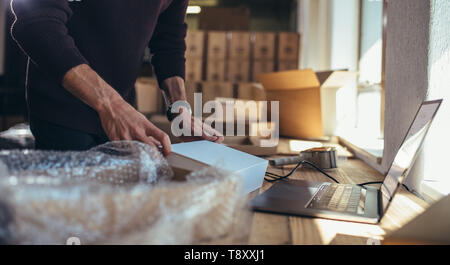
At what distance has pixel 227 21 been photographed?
4840mm

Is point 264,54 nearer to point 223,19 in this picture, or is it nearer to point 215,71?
point 215,71

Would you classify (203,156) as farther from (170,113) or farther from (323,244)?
(170,113)

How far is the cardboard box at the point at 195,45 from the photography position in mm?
3719

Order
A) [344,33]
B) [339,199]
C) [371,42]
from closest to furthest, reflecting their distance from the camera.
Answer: [339,199]
[371,42]
[344,33]

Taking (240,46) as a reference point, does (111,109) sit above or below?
below

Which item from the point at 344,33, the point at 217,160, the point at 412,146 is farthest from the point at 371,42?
the point at 217,160

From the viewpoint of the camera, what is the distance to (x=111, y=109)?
0.67m

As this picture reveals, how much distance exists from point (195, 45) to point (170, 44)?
2.50m

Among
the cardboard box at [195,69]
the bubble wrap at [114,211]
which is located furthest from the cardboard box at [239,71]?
the bubble wrap at [114,211]

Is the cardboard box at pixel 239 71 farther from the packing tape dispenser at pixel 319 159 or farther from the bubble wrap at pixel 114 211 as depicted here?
the bubble wrap at pixel 114 211

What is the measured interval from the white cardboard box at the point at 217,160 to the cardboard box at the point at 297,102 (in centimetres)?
133

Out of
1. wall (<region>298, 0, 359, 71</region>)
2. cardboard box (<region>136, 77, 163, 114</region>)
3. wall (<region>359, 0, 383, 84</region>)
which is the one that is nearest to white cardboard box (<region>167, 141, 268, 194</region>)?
wall (<region>359, 0, 383, 84</region>)

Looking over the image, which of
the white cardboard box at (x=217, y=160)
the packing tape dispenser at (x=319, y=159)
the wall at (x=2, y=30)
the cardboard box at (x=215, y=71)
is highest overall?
the wall at (x=2, y=30)

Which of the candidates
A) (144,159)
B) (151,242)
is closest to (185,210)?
(151,242)
